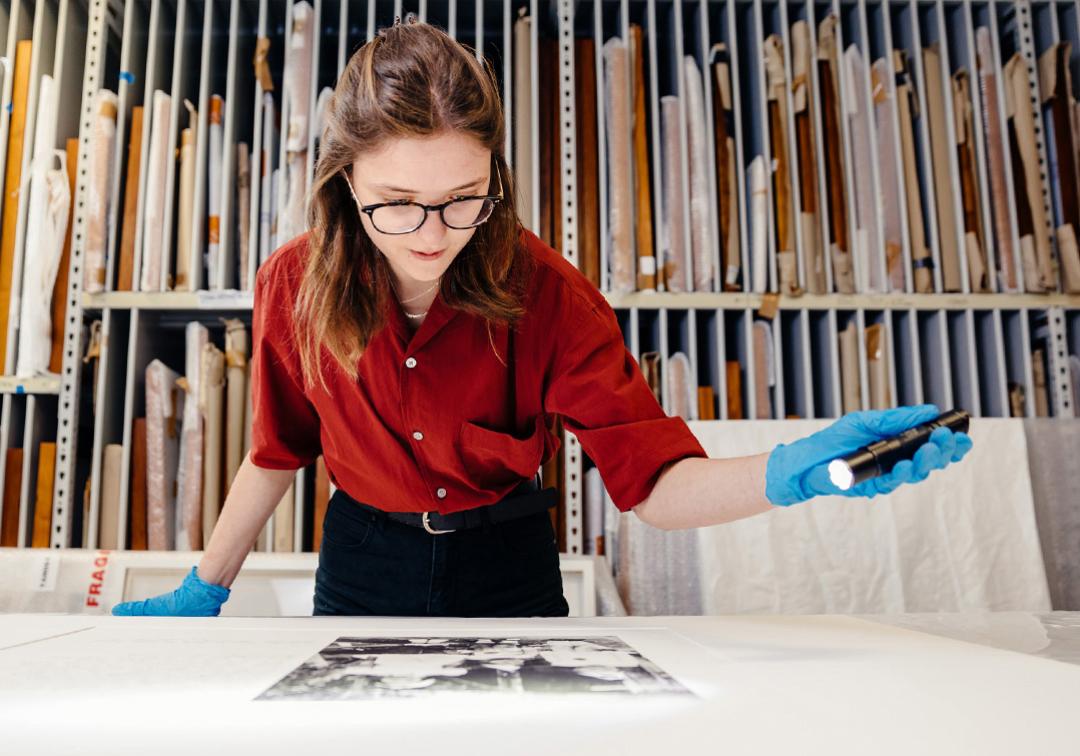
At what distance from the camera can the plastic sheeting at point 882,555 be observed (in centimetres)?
171

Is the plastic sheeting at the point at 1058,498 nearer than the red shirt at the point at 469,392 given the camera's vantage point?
No

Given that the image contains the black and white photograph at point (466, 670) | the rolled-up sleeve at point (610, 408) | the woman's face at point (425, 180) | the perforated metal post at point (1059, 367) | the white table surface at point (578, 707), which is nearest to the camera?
the white table surface at point (578, 707)

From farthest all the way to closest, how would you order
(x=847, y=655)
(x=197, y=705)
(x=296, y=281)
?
(x=296, y=281), (x=847, y=655), (x=197, y=705)

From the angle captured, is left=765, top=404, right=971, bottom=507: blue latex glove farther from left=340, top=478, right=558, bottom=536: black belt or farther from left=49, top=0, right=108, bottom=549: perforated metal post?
left=49, top=0, right=108, bottom=549: perforated metal post

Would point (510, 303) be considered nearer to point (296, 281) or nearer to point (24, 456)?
point (296, 281)

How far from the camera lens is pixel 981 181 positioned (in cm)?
214

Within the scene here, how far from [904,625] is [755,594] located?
0.78 meters

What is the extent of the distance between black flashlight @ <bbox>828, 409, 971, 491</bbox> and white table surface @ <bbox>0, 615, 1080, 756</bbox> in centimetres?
15

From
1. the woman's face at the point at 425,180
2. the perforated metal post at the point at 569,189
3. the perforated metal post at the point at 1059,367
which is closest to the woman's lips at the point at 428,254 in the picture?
the woman's face at the point at 425,180

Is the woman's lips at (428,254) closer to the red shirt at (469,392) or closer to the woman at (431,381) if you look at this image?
the woman at (431,381)

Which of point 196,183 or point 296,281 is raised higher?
point 196,183

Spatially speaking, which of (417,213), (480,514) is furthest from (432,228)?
(480,514)

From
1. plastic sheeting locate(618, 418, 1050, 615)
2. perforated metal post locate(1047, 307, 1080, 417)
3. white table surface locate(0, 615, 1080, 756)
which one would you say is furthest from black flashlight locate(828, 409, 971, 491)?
perforated metal post locate(1047, 307, 1080, 417)

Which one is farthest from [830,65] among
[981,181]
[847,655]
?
[847,655]
